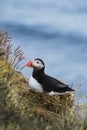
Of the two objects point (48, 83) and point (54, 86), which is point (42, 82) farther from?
point (54, 86)

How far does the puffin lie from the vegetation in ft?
1.07

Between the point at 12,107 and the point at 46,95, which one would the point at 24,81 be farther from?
the point at 12,107

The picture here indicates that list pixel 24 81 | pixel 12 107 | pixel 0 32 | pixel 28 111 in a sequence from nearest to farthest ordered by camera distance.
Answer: pixel 12 107
pixel 28 111
pixel 24 81
pixel 0 32

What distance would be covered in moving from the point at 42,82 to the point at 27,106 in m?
0.88

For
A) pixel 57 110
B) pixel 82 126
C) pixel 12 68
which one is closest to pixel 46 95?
pixel 57 110

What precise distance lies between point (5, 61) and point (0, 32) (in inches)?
77.0

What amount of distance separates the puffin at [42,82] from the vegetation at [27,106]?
0.33 meters

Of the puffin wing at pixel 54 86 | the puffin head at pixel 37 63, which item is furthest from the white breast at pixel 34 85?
the puffin head at pixel 37 63

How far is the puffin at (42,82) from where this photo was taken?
1552 centimetres

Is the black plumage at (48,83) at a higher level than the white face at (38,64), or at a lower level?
lower

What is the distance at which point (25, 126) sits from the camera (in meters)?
11.3

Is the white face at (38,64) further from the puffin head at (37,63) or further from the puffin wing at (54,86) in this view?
the puffin wing at (54,86)

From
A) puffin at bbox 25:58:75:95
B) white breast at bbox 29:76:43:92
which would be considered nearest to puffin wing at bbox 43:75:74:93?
puffin at bbox 25:58:75:95

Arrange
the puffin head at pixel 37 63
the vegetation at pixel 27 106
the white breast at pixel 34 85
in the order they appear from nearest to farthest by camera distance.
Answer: the vegetation at pixel 27 106 < the white breast at pixel 34 85 < the puffin head at pixel 37 63
